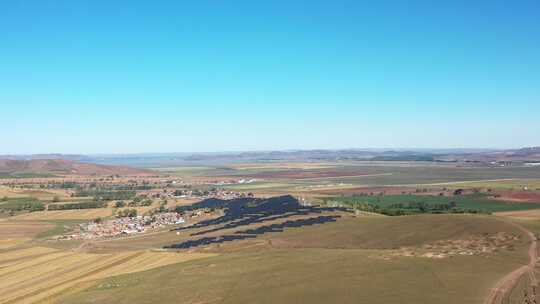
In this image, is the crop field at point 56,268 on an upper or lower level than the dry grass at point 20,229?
upper

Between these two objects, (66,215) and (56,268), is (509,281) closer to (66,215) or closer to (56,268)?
(56,268)

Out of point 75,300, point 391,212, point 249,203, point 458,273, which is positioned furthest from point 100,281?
point 249,203

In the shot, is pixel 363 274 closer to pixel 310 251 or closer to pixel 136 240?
pixel 310 251

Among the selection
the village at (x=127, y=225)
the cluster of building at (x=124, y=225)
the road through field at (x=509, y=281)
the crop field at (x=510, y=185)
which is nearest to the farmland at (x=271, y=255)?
the road through field at (x=509, y=281)

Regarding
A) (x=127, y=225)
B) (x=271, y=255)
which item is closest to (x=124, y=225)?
(x=127, y=225)

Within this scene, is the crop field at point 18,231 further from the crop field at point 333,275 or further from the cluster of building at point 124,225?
the crop field at point 333,275
